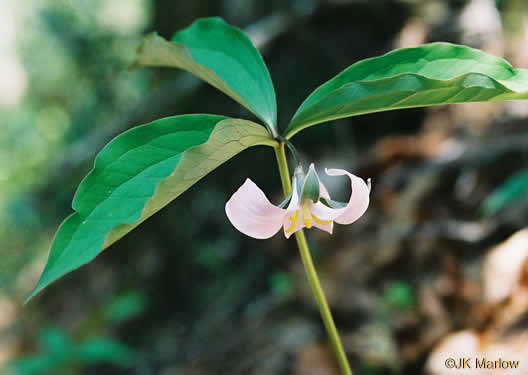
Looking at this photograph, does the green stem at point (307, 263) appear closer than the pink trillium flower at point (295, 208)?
No

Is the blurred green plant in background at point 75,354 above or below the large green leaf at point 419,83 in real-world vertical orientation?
above

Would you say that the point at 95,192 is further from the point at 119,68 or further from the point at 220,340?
Result: the point at 119,68

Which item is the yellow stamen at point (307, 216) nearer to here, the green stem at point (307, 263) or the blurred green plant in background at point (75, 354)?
the green stem at point (307, 263)

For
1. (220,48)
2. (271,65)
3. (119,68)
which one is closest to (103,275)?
(271,65)

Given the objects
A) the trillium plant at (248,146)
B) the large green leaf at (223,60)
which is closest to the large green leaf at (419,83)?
the trillium plant at (248,146)

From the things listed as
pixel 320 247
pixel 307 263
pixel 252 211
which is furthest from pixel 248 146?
pixel 320 247

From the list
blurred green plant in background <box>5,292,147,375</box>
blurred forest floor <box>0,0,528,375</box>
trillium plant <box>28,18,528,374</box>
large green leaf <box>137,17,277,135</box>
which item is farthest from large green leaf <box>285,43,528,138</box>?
blurred green plant in background <box>5,292,147,375</box>
